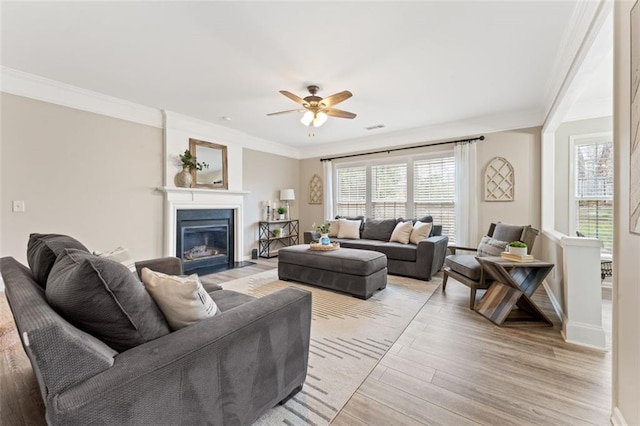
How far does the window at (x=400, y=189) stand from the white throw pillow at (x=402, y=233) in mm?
794

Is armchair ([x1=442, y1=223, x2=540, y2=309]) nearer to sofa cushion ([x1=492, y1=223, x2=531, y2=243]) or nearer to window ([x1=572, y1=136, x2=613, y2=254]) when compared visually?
sofa cushion ([x1=492, y1=223, x2=531, y2=243])

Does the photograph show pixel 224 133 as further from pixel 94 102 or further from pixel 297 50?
pixel 297 50

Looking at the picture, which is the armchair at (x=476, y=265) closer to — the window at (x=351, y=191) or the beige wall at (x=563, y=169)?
the beige wall at (x=563, y=169)

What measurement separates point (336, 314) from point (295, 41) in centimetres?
265

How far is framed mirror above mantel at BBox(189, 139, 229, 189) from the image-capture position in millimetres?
4649

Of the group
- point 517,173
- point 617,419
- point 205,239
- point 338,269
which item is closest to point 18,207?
point 205,239

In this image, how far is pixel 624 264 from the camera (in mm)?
1368

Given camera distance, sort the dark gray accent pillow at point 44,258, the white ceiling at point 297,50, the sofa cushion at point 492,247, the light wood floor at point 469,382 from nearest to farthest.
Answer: the dark gray accent pillow at point 44,258
the light wood floor at point 469,382
the white ceiling at point 297,50
the sofa cushion at point 492,247

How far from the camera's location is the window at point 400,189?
197 inches

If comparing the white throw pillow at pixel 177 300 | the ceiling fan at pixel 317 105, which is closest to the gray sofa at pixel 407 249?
the ceiling fan at pixel 317 105

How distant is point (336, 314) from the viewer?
2.81 m

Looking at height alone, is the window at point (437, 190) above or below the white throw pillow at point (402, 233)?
above

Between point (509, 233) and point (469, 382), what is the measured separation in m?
2.25

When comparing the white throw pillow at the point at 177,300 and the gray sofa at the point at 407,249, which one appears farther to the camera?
the gray sofa at the point at 407,249
